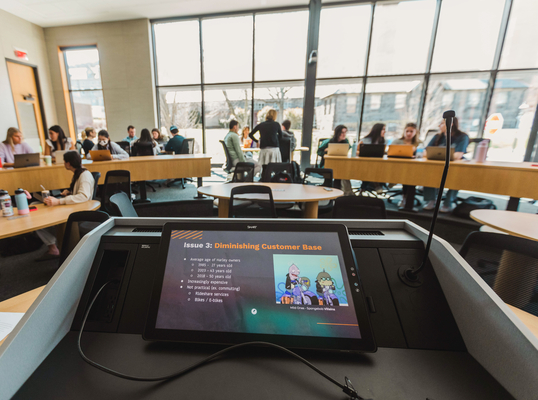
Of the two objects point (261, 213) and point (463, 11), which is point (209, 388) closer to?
point (261, 213)

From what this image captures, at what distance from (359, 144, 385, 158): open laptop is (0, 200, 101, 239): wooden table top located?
3724 millimetres

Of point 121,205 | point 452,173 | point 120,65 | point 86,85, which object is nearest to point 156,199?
point 121,205

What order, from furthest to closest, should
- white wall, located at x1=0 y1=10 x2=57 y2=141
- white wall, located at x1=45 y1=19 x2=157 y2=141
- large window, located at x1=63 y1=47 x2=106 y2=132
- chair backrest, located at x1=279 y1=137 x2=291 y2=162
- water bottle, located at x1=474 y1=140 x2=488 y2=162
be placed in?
large window, located at x1=63 y1=47 x2=106 y2=132 → white wall, located at x1=45 y1=19 x2=157 y2=141 → white wall, located at x1=0 y1=10 x2=57 y2=141 → chair backrest, located at x1=279 y1=137 x2=291 y2=162 → water bottle, located at x1=474 y1=140 x2=488 y2=162

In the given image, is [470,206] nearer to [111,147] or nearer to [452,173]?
[452,173]

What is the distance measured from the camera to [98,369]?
48 centimetres

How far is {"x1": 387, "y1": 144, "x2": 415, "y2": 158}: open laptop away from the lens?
12.3ft

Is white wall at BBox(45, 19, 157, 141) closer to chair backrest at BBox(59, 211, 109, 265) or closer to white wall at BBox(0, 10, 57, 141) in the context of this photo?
white wall at BBox(0, 10, 57, 141)

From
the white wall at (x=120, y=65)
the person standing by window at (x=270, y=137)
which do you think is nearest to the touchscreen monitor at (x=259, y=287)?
the person standing by window at (x=270, y=137)

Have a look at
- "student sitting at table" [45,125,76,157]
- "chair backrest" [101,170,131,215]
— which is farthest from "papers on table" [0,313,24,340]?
"student sitting at table" [45,125,76,157]

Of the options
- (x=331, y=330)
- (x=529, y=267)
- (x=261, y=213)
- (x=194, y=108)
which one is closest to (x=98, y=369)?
(x=331, y=330)

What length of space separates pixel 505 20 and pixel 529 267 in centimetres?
680

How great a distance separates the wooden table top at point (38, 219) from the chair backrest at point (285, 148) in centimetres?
371

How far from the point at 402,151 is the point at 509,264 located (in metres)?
2.96

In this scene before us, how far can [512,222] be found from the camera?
5.65ft
